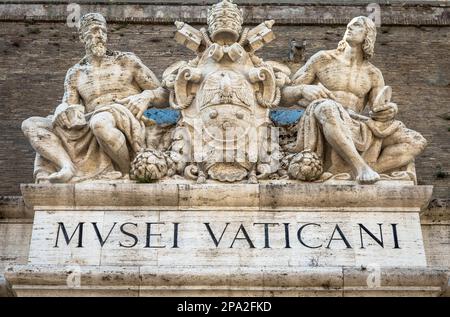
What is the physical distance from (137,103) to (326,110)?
6.46 feet

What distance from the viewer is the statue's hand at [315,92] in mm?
11352

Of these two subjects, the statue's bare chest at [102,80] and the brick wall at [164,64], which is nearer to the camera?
the statue's bare chest at [102,80]

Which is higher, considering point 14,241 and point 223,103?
point 223,103

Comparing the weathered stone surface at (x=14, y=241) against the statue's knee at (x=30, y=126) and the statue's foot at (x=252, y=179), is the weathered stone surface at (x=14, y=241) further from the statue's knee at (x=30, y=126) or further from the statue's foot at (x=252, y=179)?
the statue's foot at (x=252, y=179)

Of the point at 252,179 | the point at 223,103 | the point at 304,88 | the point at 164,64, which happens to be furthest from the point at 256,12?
the point at 252,179

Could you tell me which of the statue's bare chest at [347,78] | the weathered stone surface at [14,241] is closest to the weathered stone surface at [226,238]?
the weathered stone surface at [14,241]

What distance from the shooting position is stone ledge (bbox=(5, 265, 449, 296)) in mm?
9680

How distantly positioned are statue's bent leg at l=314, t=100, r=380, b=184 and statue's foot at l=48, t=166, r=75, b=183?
252 cm

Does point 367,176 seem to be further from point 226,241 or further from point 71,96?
point 71,96

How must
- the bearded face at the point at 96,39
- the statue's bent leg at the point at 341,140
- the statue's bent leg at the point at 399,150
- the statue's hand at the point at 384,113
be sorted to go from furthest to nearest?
1. the bearded face at the point at 96,39
2. the statue's hand at the point at 384,113
3. the statue's bent leg at the point at 399,150
4. the statue's bent leg at the point at 341,140

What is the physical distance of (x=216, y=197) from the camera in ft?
34.3

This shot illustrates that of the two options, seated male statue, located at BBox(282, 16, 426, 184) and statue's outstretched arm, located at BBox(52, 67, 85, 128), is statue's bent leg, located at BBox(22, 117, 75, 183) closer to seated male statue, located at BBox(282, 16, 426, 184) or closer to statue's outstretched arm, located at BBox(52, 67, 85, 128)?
statue's outstretched arm, located at BBox(52, 67, 85, 128)
